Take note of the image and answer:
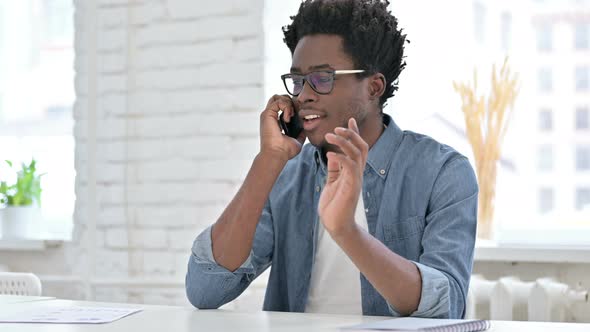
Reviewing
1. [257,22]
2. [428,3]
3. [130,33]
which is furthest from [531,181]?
[130,33]

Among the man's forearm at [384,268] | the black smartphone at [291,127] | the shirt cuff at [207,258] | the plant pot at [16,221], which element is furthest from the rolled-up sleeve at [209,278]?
the plant pot at [16,221]

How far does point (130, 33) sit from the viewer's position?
3238 mm

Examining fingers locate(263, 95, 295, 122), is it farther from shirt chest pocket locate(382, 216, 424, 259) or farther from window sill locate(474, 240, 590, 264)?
window sill locate(474, 240, 590, 264)

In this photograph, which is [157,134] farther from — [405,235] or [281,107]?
[405,235]

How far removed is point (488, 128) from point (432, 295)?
4.53ft

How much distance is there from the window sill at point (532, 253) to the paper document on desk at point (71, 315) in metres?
1.41

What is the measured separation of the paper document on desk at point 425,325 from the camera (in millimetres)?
1477

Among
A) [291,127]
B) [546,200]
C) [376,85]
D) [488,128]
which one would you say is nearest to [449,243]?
[376,85]

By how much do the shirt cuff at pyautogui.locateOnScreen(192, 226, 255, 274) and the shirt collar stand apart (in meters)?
0.31

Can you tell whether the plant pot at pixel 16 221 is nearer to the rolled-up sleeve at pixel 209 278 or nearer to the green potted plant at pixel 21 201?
the green potted plant at pixel 21 201

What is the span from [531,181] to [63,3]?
6.80ft

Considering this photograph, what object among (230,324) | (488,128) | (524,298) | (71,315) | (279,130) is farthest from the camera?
(488,128)

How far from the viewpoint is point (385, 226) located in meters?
2.01

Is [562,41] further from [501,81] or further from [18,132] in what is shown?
[18,132]
